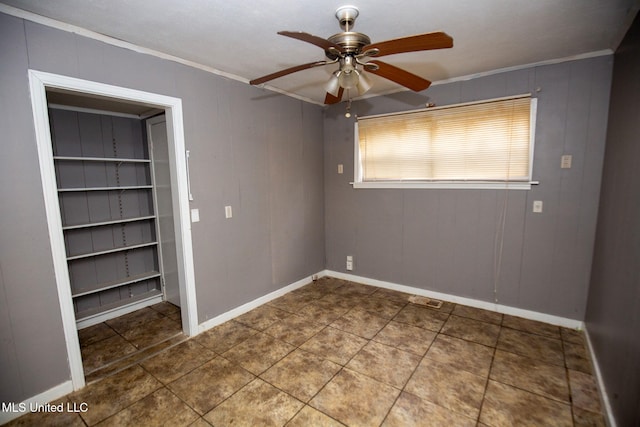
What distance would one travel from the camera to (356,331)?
277cm

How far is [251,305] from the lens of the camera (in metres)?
3.25

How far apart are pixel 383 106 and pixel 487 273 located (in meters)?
2.26

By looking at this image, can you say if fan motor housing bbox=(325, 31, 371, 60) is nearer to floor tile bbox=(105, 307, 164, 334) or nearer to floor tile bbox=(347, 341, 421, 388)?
floor tile bbox=(347, 341, 421, 388)

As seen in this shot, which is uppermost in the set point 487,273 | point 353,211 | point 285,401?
point 353,211

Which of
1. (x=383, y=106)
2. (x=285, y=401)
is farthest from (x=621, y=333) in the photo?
(x=383, y=106)

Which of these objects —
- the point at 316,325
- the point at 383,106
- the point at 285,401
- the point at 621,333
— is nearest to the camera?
the point at 621,333

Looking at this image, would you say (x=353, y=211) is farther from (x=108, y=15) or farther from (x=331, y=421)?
(x=108, y=15)

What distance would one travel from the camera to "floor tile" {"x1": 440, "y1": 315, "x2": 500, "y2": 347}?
2.58 m

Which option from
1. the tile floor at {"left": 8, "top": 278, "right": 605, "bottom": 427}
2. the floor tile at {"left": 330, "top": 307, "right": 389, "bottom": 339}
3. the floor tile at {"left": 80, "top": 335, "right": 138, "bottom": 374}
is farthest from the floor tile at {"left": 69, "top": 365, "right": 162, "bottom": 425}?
the floor tile at {"left": 330, "top": 307, "right": 389, "bottom": 339}

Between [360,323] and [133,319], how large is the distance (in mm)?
2433

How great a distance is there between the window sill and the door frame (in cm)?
217

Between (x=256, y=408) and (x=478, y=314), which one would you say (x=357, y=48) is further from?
(x=478, y=314)

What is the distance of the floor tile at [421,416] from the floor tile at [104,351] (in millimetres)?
2200

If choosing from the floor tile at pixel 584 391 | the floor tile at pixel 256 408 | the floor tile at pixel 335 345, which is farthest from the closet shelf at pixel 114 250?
the floor tile at pixel 584 391
